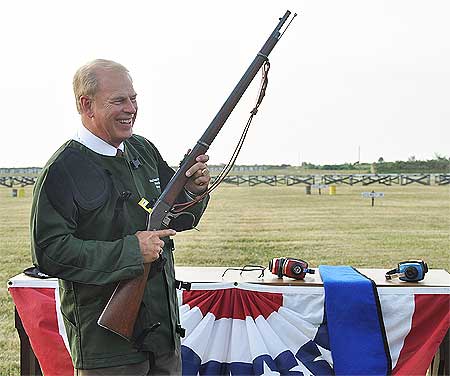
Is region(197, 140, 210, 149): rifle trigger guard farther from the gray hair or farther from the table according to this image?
the table

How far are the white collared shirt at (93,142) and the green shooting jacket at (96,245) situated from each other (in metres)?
0.02

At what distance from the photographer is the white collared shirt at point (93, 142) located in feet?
9.05

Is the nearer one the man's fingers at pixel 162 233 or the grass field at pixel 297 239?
the man's fingers at pixel 162 233

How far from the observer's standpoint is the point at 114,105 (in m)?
2.69

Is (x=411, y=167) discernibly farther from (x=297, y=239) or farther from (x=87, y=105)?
(x=87, y=105)

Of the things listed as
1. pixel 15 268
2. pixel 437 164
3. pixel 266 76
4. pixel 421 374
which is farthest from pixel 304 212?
pixel 437 164

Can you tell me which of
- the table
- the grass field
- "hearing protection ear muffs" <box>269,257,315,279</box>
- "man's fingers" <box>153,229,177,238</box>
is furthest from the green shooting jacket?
the grass field

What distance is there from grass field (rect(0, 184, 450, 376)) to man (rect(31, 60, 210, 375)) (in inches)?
107

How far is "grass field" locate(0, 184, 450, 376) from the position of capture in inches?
395

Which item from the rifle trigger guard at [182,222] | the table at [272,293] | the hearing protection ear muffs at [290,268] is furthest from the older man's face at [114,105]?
the hearing protection ear muffs at [290,268]

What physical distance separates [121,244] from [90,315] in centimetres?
34

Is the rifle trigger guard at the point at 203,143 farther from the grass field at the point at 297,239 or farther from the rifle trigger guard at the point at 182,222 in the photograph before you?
the grass field at the point at 297,239

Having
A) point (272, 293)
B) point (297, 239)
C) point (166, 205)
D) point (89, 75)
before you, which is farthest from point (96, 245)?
point (297, 239)

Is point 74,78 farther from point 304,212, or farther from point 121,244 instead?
point 304,212
